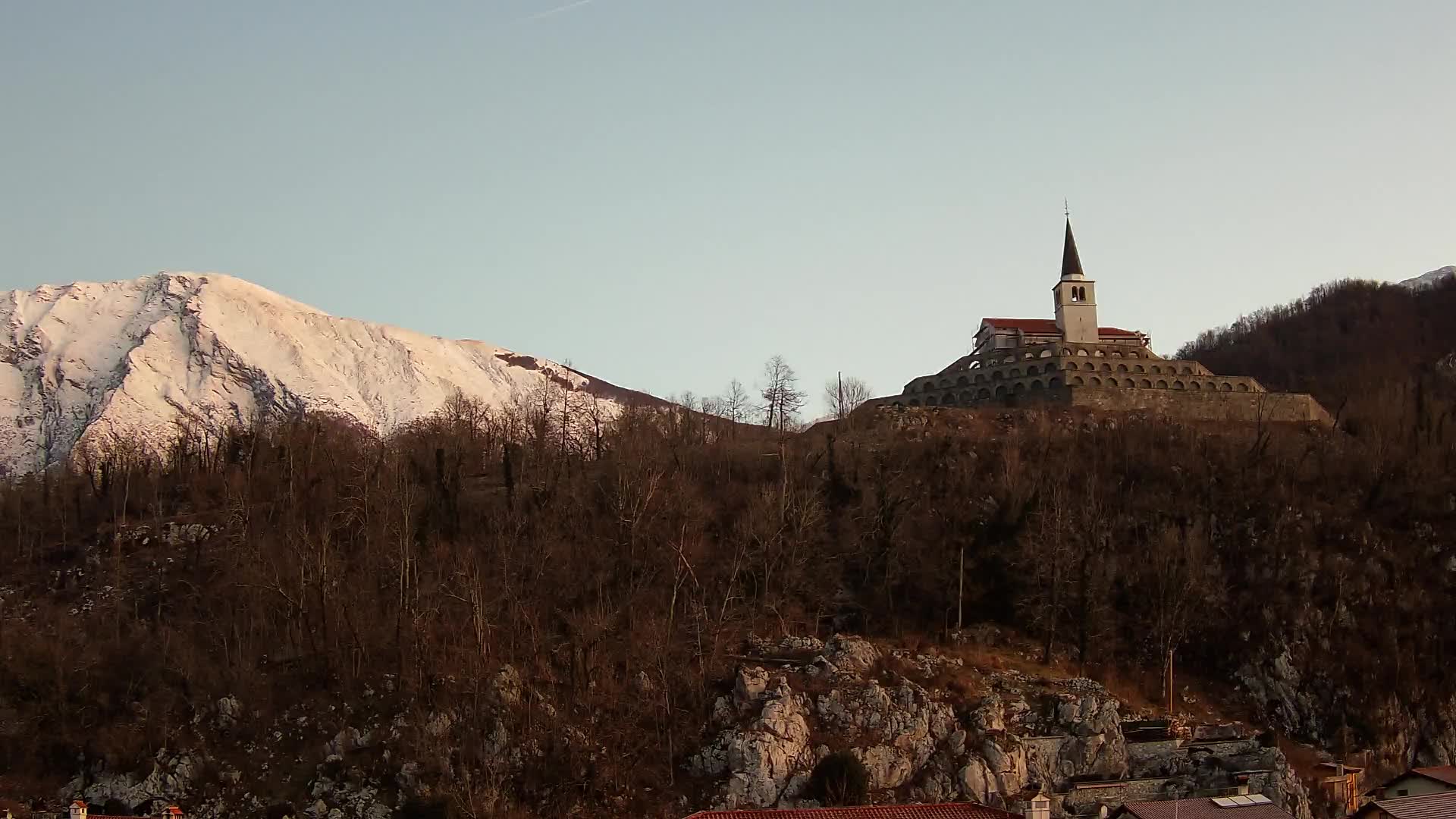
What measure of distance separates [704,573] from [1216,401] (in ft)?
132

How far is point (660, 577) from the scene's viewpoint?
197 ft

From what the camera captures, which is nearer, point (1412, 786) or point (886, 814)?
point (886, 814)

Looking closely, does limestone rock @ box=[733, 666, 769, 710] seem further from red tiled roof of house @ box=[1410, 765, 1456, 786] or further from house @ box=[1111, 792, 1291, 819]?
red tiled roof of house @ box=[1410, 765, 1456, 786]

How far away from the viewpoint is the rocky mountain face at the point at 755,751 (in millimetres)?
47750

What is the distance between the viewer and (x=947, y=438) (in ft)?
242

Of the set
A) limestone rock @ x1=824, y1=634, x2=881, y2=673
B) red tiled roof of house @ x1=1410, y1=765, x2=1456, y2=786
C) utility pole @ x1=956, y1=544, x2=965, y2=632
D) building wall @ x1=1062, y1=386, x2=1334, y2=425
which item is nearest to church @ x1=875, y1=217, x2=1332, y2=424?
building wall @ x1=1062, y1=386, x2=1334, y2=425

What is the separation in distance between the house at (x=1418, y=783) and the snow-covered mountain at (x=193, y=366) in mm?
85258

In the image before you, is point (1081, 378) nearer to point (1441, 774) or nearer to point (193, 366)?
point (1441, 774)

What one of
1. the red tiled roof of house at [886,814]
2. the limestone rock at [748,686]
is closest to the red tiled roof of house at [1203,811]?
the red tiled roof of house at [886,814]

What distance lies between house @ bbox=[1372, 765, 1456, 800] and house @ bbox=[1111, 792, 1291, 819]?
9.82m

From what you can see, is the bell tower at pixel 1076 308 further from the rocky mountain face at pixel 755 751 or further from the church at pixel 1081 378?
the rocky mountain face at pixel 755 751

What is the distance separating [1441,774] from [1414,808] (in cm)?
1194

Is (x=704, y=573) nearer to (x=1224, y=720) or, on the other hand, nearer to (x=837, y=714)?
(x=837, y=714)

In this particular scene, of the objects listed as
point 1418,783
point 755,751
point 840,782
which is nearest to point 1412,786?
point 1418,783
